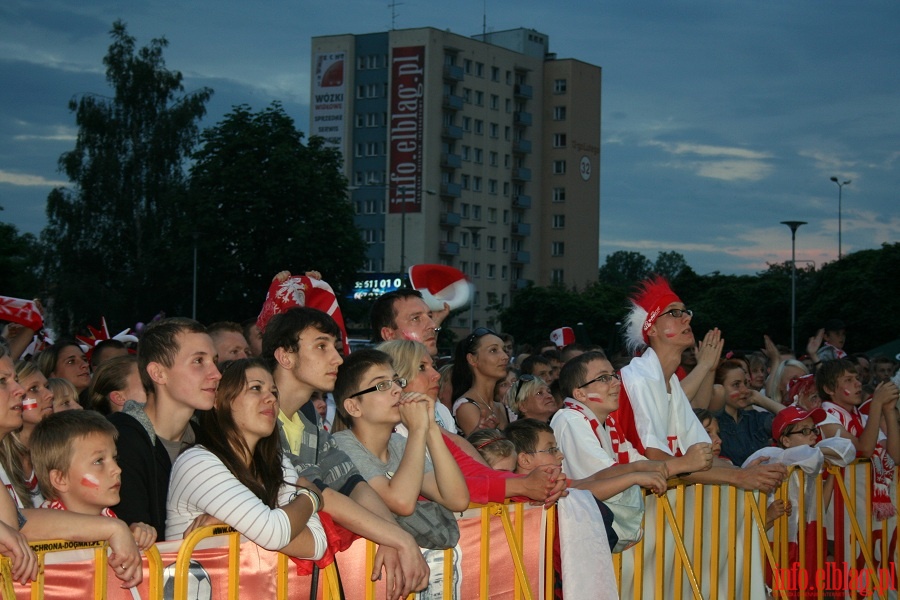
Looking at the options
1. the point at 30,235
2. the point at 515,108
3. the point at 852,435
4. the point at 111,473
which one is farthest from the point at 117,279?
the point at 515,108

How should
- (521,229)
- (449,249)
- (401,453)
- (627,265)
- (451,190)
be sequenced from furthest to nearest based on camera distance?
(627,265)
(521,229)
(449,249)
(451,190)
(401,453)

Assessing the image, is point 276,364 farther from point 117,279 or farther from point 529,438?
point 117,279

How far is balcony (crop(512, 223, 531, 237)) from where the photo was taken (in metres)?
92.3

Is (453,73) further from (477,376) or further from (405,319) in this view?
(405,319)

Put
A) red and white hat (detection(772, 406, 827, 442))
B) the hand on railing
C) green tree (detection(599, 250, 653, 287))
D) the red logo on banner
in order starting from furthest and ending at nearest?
1. green tree (detection(599, 250, 653, 287))
2. the red logo on banner
3. red and white hat (detection(772, 406, 827, 442))
4. the hand on railing

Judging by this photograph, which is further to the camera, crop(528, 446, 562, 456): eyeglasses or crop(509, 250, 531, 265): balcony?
crop(509, 250, 531, 265): balcony

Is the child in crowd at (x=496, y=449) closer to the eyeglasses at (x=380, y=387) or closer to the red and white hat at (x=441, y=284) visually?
the eyeglasses at (x=380, y=387)

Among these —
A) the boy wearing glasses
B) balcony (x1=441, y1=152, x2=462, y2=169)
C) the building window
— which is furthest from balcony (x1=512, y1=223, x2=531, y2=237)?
the boy wearing glasses

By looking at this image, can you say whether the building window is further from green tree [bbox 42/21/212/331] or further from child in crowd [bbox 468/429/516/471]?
child in crowd [bbox 468/429/516/471]

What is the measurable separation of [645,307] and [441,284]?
1.30 metres

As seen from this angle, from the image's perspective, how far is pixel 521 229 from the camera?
9269 centimetres

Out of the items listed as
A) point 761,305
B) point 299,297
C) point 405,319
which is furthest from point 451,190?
point 405,319

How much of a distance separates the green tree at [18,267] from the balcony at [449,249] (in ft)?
124

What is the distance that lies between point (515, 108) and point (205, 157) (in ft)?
175
